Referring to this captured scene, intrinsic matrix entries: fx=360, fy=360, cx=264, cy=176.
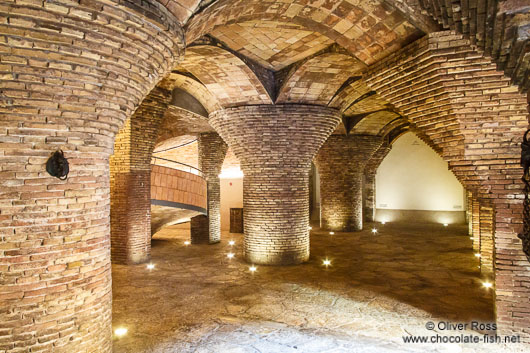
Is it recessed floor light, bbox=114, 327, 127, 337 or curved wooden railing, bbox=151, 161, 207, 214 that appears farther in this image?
curved wooden railing, bbox=151, 161, 207, 214

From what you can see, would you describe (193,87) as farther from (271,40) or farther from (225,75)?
(271,40)

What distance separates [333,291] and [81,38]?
18.0 feet

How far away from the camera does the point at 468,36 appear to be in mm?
3576

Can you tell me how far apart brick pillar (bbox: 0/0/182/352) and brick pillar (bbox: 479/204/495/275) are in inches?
264

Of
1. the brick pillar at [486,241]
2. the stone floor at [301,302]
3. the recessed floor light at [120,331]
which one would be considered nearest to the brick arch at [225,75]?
the stone floor at [301,302]

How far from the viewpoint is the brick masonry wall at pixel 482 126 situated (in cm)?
411

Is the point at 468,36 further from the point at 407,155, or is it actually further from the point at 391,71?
the point at 407,155

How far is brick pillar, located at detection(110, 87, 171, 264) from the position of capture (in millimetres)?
8102

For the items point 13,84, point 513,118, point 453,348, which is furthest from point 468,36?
point 13,84

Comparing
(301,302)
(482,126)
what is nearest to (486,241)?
(482,126)

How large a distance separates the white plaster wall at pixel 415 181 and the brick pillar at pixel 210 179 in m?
8.92

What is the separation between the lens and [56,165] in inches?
123

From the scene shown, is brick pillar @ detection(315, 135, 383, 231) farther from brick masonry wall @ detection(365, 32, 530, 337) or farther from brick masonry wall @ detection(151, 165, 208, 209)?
brick masonry wall @ detection(365, 32, 530, 337)

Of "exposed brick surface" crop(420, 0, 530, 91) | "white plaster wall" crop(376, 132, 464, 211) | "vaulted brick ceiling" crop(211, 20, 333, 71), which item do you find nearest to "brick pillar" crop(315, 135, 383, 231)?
"white plaster wall" crop(376, 132, 464, 211)
